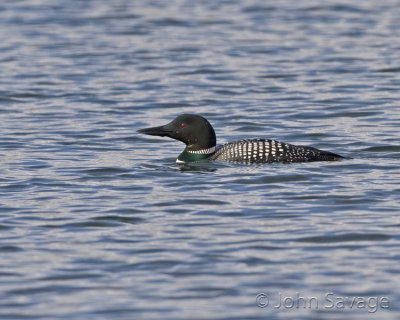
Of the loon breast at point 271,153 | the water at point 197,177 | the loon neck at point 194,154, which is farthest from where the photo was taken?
the loon neck at point 194,154

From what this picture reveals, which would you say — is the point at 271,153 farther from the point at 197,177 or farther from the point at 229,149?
the point at 197,177

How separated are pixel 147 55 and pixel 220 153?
7.93 m

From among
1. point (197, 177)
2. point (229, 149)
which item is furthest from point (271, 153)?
point (197, 177)

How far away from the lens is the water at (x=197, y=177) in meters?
7.30

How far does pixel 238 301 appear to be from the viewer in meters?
7.10

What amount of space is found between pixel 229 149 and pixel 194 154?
36 centimetres

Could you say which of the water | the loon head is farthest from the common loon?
the water

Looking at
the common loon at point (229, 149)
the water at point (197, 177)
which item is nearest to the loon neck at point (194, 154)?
the common loon at point (229, 149)

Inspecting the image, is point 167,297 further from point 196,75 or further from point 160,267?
point 196,75

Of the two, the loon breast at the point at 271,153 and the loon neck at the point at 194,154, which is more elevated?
the loon breast at the point at 271,153

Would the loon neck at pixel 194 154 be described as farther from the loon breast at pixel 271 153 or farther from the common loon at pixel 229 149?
the loon breast at pixel 271 153

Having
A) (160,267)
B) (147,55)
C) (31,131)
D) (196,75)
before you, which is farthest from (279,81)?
(160,267)

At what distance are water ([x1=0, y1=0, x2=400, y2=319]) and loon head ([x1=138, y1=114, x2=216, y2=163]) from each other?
21cm

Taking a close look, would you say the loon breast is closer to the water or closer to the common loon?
the common loon
